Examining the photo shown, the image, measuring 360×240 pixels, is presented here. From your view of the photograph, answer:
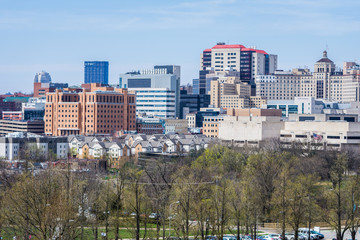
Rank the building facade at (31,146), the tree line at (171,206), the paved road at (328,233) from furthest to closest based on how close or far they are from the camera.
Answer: the building facade at (31,146), the paved road at (328,233), the tree line at (171,206)

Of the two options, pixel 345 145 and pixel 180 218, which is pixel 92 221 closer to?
pixel 180 218

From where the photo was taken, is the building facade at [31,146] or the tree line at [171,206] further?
the building facade at [31,146]

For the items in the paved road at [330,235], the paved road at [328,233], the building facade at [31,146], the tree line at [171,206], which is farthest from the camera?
the building facade at [31,146]

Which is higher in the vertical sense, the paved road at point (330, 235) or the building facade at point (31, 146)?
the building facade at point (31, 146)

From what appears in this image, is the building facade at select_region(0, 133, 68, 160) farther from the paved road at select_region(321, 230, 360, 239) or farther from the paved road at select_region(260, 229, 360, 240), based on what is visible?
the paved road at select_region(321, 230, 360, 239)

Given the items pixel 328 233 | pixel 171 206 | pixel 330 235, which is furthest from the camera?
pixel 328 233

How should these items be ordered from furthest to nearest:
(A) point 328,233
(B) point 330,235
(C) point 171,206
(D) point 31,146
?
1. (D) point 31,146
2. (A) point 328,233
3. (C) point 171,206
4. (B) point 330,235

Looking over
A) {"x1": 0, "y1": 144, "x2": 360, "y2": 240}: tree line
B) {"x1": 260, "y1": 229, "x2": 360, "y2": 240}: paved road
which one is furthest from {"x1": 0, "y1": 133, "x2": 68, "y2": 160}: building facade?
{"x1": 260, "y1": 229, "x2": 360, "y2": 240}: paved road

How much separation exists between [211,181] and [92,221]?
3177cm

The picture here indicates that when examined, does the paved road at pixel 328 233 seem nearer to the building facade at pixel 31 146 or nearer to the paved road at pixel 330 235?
the paved road at pixel 330 235

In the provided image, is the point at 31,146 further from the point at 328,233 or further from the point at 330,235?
the point at 330,235

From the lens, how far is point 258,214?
8588cm

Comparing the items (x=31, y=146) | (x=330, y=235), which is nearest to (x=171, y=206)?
(x=330, y=235)

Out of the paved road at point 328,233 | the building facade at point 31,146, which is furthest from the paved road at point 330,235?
the building facade at point 31,146
